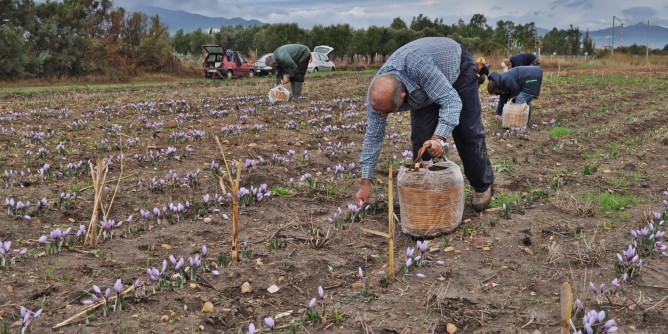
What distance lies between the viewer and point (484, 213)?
558 cm

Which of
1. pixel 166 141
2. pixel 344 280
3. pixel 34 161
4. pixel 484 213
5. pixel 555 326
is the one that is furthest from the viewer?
pixel 166 141

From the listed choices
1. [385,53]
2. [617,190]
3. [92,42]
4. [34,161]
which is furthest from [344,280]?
[385,53]

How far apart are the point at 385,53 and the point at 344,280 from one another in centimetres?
4179

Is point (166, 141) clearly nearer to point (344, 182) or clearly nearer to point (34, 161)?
point (34, 161)

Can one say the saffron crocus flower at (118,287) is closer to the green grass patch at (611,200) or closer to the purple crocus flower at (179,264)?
the purple crocus flower at (179,264)

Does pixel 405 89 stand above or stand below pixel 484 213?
above

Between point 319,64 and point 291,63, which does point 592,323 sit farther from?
point 319,64

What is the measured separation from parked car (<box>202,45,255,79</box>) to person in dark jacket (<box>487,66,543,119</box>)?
19.5 metres

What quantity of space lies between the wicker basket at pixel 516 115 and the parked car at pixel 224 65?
779 inches

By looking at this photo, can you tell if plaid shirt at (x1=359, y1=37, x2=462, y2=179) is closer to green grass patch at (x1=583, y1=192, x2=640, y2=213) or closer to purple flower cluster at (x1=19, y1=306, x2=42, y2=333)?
green grass patch at (x1=583, y1=192, x2=640, y2=213)

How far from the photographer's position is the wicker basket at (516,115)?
35.2 ft

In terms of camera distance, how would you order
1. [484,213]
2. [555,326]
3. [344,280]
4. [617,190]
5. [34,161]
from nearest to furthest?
1. [555,326]
2. [344,280]
3. [484,213]
4. [617,190]
5. [34,161]

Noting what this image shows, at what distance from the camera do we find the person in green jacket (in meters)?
14.7

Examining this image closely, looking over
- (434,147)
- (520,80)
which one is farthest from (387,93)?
(520,80)
